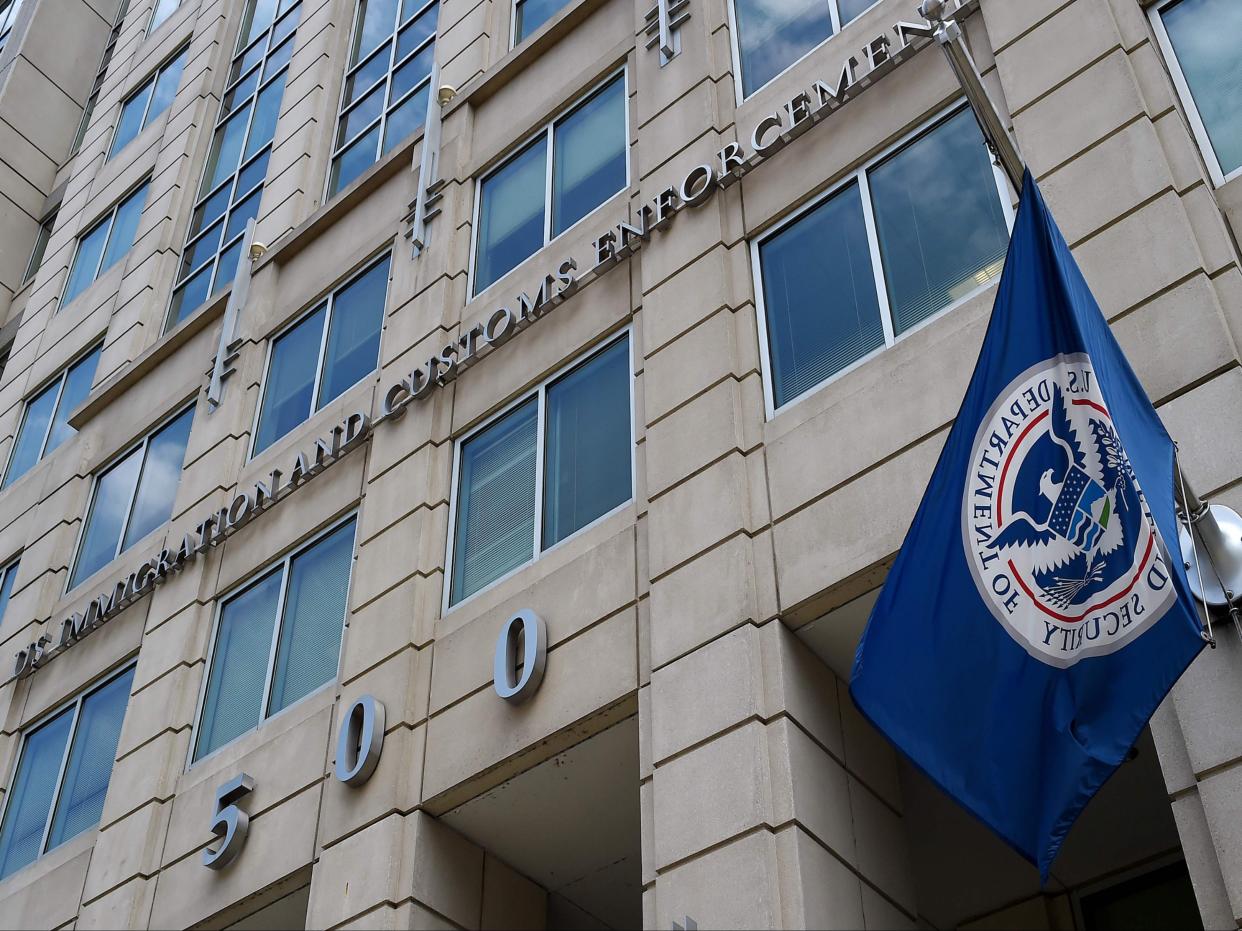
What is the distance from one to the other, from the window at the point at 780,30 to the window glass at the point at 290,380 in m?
7.35

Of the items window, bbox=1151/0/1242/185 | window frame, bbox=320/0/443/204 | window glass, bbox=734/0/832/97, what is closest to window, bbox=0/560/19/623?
window frame, bbox=320/0/443/204

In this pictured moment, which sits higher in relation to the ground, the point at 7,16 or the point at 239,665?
the point at 7,16

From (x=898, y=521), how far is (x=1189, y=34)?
16.7 feet

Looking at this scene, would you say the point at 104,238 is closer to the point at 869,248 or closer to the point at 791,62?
the point at 791,62

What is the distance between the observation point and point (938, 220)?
14.0 meters

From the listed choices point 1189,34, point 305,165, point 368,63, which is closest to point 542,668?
point 1189,34

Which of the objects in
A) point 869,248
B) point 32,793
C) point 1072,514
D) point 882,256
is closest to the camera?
point 1072,514

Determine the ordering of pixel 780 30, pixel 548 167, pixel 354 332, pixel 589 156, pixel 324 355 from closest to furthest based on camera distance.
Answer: pixel 780 30, pixel 589 156, pixel 548 167, pixel 354 332, pixel 324 355

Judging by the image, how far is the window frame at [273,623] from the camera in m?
17.0

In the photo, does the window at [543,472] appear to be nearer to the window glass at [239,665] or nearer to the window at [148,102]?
the window glass at [239,665]

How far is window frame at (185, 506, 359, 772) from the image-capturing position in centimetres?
1702

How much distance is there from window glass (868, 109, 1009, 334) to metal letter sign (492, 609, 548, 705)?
14.4 ft

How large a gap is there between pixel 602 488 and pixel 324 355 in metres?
7.00

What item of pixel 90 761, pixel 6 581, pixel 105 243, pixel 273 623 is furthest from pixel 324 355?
pixel 105 243
